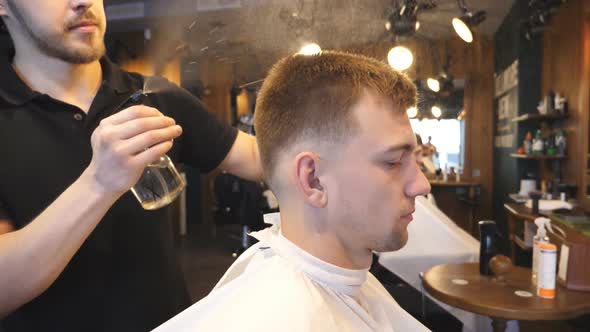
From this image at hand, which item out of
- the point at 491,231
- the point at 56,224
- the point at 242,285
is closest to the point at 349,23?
the point at 242,285

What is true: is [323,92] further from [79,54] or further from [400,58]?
[79,54]

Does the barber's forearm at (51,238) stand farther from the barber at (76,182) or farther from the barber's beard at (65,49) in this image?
the barber's beard at (65,49)

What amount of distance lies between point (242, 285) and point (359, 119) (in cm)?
42

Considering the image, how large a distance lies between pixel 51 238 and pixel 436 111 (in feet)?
3.53

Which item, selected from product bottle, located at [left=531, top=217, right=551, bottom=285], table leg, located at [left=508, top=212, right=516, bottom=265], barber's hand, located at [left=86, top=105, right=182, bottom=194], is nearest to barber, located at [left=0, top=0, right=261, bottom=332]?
barber's hand, located at [left=86, top=105, right=182, bottom=194]

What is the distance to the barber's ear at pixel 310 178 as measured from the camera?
83 cm

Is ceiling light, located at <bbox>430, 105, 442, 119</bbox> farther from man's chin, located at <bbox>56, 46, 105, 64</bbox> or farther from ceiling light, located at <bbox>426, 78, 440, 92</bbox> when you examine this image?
man's chin, located at <bbox>56, 46, 105, 64</bbox>

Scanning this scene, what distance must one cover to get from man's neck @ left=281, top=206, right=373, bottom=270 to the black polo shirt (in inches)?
16.8

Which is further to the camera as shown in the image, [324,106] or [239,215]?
[239,215]

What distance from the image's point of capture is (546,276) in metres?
1.67

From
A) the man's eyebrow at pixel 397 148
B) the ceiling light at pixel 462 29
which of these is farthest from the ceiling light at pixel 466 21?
the man's eyebrow at pixel 397 148

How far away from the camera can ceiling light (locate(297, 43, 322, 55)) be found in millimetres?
843

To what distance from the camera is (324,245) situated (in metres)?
0.87

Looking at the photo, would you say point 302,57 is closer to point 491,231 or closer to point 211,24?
point 211,24
